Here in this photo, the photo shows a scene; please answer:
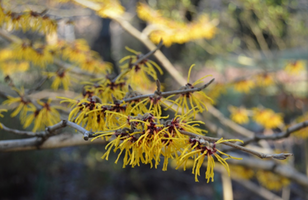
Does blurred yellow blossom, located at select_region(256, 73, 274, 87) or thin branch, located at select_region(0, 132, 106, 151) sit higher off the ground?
blurred yellow blossom, located at select_region(256, 73, 274, 87)

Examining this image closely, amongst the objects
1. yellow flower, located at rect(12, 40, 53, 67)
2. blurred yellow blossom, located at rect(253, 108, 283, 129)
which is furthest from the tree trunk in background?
yellow flower, located at rect(12, 40, 53, 67)

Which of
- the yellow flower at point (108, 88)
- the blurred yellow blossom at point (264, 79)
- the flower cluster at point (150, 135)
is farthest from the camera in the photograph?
the blurred yellow blossom at point (264, 79)

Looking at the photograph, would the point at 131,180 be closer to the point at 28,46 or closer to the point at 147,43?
the point at 147,43

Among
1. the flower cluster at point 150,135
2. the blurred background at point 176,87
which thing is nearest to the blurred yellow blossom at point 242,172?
the blurred background at point 176,87

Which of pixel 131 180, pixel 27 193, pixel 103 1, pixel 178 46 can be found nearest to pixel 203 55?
pixel 178 46

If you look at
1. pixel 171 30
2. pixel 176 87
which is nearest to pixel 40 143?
pixel 171 30

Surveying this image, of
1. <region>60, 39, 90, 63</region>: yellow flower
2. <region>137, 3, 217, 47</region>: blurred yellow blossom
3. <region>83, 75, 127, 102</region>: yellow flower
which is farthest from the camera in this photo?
<region>137, 3, 217, 47</region>: blurred yellow blossom

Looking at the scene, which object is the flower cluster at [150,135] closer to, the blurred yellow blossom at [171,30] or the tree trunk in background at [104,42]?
the blurred yellow blossom at [171,30]

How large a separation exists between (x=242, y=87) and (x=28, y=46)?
2.22m

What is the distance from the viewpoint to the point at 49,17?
5.09 feet

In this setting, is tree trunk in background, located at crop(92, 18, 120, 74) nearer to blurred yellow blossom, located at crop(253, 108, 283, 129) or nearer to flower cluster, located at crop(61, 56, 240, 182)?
blurred yellow blossom, located at crop(253, 108, 283, 129)

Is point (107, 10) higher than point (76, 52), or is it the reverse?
point (107, 10)

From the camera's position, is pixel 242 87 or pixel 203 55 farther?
pixel 203 55

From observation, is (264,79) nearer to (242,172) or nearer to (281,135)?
(242,172)
